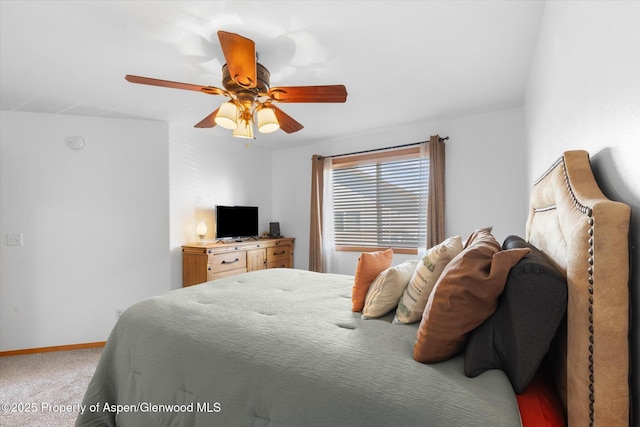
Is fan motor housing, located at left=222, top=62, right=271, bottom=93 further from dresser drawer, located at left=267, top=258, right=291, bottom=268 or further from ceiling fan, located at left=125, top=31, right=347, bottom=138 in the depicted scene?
dresser drawer, located at left=267, top=258, right=291, bottom=268

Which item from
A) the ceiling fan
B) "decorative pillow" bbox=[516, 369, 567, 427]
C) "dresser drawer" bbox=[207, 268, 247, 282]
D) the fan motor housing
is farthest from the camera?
"dresser drawer" bbox=[207, 268, 247, 282]

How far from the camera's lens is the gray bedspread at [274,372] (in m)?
0.95

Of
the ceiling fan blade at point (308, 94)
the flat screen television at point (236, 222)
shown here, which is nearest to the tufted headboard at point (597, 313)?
the ceiling fan blade at point (308, 94)

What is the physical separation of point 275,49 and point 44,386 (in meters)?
3.24

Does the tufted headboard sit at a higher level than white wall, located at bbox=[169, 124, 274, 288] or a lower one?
lower

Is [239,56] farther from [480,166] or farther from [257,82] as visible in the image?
[480,166]

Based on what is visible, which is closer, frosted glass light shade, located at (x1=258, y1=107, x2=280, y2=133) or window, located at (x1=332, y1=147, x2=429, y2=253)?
frosted glass light shade, located at (x1=258, y1=107, x2=280, y2=133)

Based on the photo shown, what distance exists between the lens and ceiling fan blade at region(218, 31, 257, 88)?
1.67 meters

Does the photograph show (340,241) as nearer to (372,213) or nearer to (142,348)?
(372,213)

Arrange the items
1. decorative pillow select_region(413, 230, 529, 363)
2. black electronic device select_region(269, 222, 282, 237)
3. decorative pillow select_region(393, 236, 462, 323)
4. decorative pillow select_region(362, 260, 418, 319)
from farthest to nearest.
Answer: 1. black electronic device select_region(269, 222, 282, 237)
2. decorative pillow select_region(362, 260, 418, 319)
3. decorative pillow select_region(393, 236, 462, 323)
4. decorative pillow select_region(413, 230, 529, 363)

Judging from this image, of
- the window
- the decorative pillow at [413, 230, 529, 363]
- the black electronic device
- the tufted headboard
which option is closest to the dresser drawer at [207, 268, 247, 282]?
the black electronic device

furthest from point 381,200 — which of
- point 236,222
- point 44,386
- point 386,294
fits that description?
point 44,386

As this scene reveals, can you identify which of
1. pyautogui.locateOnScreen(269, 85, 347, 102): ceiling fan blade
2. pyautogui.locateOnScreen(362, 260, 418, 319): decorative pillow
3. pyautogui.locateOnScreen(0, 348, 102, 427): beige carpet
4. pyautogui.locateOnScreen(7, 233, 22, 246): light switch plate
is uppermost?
pyautogui.locateOnScreen(269, 85, 347, 102): ceiling fan blade

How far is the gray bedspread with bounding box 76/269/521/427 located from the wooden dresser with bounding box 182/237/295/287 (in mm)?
1802
